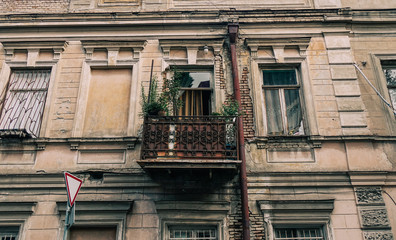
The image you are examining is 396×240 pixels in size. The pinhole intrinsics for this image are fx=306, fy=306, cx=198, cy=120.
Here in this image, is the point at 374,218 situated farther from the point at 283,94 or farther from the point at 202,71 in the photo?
the point at 202,71

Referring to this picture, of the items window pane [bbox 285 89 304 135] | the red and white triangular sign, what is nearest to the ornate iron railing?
the red and white triangular sign

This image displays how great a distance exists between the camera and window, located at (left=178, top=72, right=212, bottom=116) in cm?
741

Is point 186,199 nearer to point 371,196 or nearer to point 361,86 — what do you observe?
point 371,196

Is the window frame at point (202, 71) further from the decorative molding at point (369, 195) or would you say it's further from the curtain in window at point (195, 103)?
the decorative molding at point (369, 195)

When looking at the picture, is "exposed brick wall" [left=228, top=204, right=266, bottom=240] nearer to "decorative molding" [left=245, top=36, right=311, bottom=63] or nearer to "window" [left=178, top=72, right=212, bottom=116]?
"window" [left=178, top=72, right=212, bottom=116]

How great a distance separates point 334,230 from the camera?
6094 millimetres

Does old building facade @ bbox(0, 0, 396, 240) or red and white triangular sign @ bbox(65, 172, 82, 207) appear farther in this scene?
old building facade @ bbox(0, 0, 396, 240)

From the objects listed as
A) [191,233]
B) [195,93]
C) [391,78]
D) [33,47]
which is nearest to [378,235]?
[191,233]

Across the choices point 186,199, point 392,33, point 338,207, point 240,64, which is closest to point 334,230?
point 338,207

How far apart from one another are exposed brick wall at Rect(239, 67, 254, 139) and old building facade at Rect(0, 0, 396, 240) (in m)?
0.03

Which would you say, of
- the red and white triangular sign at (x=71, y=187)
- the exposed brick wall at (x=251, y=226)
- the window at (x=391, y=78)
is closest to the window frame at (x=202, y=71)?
the exposed brick wall at (x=251, y=226)

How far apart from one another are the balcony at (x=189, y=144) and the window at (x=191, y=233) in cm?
139

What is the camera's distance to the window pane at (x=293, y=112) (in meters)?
7.13

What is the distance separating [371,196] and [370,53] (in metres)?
3.67
